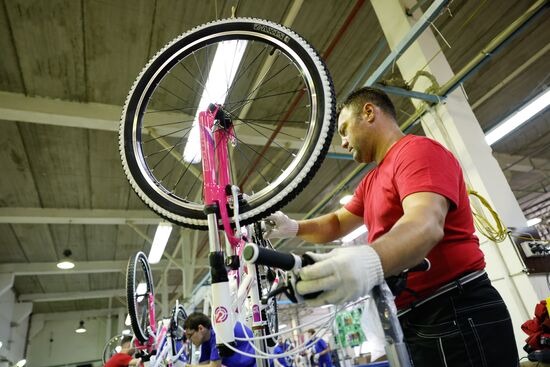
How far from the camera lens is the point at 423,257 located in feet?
2.61

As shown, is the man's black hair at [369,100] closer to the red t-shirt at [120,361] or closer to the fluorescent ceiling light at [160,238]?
the red t-shirt at [120,361]

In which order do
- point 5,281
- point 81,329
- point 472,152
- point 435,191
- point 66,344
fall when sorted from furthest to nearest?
point 81,329, point 66,344, point 5,281, point 472,152, point 435,191

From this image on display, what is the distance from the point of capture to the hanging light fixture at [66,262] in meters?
9.25

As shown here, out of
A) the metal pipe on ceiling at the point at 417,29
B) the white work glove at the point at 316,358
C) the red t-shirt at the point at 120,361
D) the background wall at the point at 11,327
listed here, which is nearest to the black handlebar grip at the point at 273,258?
the metal pipe on ceiling at the point at 417,29

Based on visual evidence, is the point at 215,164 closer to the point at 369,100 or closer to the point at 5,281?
the point at 369,100

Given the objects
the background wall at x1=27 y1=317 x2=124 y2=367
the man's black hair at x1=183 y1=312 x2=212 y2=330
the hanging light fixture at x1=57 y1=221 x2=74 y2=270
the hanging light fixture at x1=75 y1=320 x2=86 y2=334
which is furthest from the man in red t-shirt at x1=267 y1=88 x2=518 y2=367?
the hanging light fixture at x1=75 y1=320 x2=86 y2=334

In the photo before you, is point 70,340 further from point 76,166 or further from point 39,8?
point 39,8

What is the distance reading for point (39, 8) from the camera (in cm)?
388

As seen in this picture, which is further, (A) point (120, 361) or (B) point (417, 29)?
(A) point (120, 361)

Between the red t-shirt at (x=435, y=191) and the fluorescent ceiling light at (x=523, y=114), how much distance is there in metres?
3.71

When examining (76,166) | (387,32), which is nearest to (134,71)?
(76,166)

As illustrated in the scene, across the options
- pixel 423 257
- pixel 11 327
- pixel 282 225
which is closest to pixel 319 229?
pixel 282 225

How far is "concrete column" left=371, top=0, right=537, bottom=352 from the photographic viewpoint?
112 inches

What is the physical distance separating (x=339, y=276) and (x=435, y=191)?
411 millimetres
